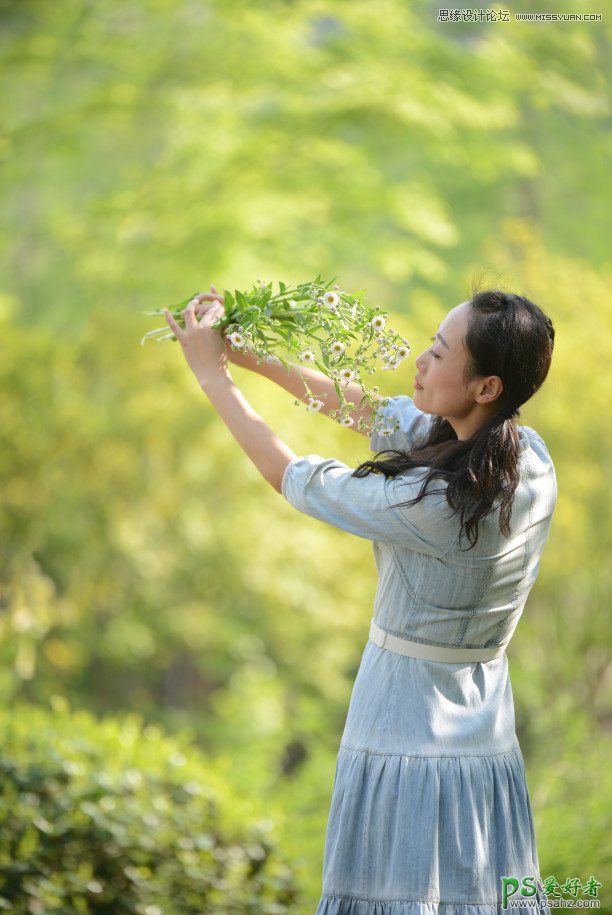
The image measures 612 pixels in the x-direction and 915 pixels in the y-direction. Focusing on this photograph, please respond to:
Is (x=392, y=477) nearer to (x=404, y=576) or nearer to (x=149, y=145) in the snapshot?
(x=404, y=576)

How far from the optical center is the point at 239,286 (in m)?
6.21

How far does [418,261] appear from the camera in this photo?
638 centimetres

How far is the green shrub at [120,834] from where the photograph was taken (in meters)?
2.57

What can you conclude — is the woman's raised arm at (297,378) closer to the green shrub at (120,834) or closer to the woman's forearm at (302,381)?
the woman's forearm at (302,381)

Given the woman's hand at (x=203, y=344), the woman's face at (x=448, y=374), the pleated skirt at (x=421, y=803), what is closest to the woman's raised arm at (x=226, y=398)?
the woman's hand at (x=203, y=344)

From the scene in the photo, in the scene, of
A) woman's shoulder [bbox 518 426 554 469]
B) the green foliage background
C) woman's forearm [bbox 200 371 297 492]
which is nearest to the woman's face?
woman's shoulder [bbox 518 426 554 469]

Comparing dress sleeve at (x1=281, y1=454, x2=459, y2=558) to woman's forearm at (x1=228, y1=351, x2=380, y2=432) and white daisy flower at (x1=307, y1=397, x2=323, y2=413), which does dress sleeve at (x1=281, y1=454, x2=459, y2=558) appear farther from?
woman's forearm at (x1=228, y1=351, x2=380, y2=432)

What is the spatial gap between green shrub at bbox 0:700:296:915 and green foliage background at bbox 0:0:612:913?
245 cm

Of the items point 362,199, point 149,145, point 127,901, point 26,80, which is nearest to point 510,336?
point 127,901

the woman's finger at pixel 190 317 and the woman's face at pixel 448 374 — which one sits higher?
the woman's finger at pixel 190 317

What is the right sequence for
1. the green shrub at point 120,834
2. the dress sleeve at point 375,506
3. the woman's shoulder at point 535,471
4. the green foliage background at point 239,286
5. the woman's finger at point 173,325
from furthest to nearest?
1. the green foliage background at point 239,286
2. the green shrub at point 120,834
3. the woman's finger at point 173,325
4. the woman's shoulder at point 535,471
5. the dress sleeve at point 375,506

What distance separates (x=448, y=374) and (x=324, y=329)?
245 mm

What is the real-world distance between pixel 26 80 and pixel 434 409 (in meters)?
5.89

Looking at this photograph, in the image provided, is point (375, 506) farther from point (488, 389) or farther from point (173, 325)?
point (173, 325)
